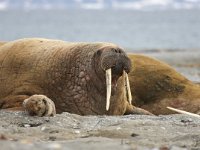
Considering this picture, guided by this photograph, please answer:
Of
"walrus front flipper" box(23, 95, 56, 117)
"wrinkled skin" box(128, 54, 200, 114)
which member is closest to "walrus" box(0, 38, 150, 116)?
"walrus front flipper" box(23, 95, 56, 117)

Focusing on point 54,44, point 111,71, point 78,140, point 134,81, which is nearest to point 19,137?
point 78,140

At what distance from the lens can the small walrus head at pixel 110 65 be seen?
→ 817cm

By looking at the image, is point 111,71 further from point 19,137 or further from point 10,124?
point 19,137

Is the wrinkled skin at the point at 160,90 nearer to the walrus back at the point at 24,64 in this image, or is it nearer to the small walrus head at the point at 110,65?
the walrus back at the point at 24,64

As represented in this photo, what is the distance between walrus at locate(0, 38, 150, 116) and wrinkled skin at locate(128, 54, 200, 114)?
134 centimetres

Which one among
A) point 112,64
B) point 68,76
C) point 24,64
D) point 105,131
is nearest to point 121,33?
point 24,64

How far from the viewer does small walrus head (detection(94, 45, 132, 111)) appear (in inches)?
Result: 322

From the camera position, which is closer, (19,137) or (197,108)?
(19,137)

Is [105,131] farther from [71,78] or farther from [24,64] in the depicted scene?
[24,64]

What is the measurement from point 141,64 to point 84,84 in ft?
7.62

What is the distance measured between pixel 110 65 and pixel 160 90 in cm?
250

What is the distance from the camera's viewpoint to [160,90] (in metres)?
10.5

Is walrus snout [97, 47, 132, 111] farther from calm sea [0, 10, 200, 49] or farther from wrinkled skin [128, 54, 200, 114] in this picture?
calm sea [0, 10, 200, 49]

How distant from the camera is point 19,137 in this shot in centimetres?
615
